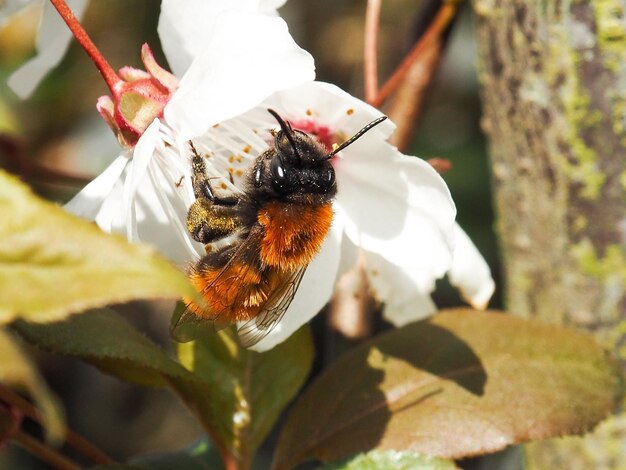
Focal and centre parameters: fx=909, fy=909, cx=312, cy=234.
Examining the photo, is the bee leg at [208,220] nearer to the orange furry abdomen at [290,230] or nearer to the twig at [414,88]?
the orange furry abdomen at [290,230]

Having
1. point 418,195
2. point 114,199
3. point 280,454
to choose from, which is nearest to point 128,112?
point 114,199

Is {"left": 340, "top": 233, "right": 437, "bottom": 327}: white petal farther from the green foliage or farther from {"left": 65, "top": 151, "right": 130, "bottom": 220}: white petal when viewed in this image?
{"left": 65, "top": 151, "right": 130, "bottom": 220}: white petal

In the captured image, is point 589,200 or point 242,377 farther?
point 589,200

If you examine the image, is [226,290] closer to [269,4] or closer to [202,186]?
[202,186]

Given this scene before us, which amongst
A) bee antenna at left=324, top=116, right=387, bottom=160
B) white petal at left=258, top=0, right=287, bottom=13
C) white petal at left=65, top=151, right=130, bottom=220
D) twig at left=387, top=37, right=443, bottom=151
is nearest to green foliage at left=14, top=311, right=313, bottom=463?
white petal at left=65, top=151, right=130, bottom=220

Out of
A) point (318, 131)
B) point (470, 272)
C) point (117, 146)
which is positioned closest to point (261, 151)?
point (318, 131)

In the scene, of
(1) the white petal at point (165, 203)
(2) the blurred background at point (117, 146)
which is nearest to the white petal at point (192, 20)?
(1) the white petal at point (165, 203)

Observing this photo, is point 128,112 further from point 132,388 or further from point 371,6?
point 132,388
